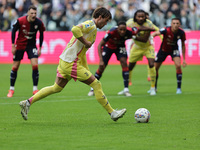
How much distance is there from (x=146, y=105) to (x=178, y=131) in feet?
12.5

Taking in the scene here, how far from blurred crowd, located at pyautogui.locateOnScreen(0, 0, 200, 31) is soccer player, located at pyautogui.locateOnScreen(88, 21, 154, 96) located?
39.2 ft

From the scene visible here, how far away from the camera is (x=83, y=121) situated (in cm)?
917

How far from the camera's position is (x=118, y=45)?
14.3 m

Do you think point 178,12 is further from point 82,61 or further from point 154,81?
point 82,61

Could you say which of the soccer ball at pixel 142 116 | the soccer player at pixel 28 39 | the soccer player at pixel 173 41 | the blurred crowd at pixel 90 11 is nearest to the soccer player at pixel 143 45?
Result: the soccer player at pixel 173 41

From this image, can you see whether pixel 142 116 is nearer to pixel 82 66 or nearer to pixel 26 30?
pixel 82 66

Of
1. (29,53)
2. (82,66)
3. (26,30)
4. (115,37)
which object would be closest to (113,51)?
(115,37)

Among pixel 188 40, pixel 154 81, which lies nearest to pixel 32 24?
pixel 154 81

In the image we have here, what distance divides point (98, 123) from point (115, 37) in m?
5.59

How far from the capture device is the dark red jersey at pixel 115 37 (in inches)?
551

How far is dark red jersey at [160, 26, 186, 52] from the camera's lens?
14.3 metres

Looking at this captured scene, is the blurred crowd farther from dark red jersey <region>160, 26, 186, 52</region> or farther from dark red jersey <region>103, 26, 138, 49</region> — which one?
dark red jersey <region>103, 26, 138, 49</region>

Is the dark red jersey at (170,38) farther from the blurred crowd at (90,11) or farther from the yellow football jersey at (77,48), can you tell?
the blurred crowd at (90,11)

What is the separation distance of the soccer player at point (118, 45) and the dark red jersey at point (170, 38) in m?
0.67
